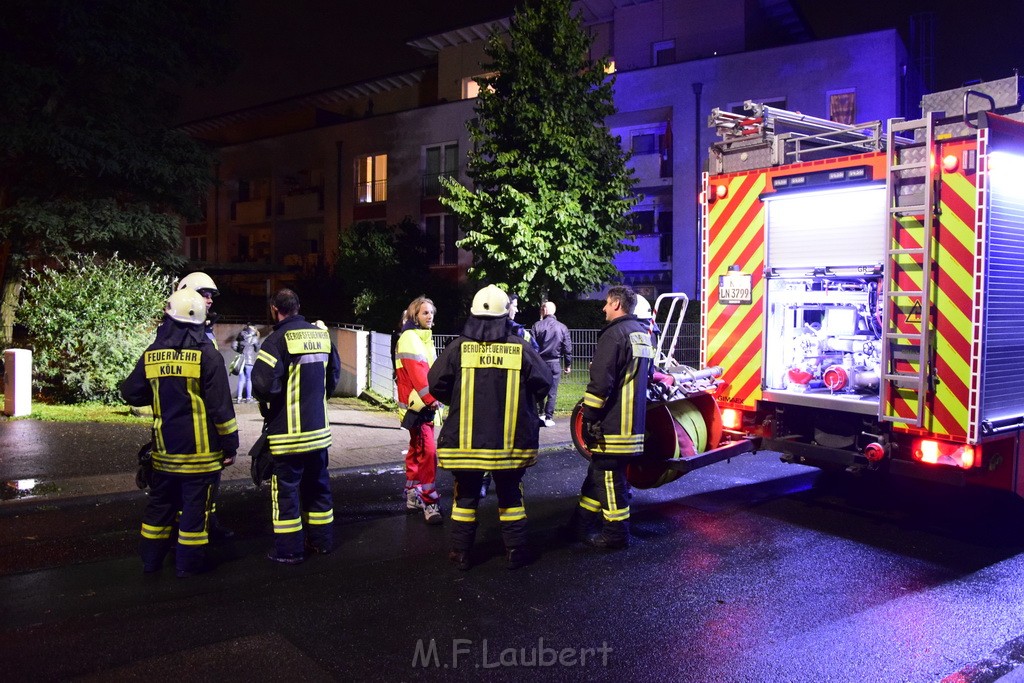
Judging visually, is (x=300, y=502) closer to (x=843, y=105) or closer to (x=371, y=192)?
(x=843, y=105)

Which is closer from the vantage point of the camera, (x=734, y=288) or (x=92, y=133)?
(x=734, y=288)

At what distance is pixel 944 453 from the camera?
5.53m

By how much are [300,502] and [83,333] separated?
27.2ft

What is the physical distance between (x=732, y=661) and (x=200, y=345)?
139 inches

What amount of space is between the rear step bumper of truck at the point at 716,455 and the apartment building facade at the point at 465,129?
15.8 metres

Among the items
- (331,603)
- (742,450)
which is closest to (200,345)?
(331,603)

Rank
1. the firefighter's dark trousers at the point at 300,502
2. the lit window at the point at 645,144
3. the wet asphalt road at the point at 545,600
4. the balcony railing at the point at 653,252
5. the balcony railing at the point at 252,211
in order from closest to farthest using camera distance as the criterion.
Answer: the wet asphalt road at the point at 545,600 → the firefighter's dark trousers at the point at 300,502 → the balcony railing at the point at 653,252 → the lit window at the point at 645,144 → the balcony railing at the point at 252,211

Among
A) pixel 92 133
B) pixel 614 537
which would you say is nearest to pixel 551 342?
pixel 614 537

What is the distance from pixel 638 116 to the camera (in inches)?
1001

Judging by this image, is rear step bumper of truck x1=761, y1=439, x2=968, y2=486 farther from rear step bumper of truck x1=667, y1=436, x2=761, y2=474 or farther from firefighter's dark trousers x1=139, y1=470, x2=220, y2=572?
firefighter's dark trousers x1=139, y1=470, x2=220, y2=572

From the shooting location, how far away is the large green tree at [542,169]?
1820 cm

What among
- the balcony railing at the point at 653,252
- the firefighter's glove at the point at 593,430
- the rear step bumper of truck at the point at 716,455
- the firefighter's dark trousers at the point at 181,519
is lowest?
the firefighter's dark trousers at the point at 181,519

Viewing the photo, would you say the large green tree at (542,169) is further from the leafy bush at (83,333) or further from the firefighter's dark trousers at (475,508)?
the firefighter's dark trousers at (475,508)

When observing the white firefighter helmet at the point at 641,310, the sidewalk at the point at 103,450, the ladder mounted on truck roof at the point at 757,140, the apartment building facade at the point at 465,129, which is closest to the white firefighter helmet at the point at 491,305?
the white firefighter helmet at the point at 641,310
